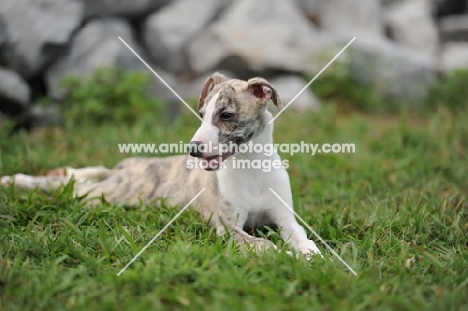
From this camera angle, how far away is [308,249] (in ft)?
12.2

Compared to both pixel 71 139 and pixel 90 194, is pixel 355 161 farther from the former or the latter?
pixel 71 139

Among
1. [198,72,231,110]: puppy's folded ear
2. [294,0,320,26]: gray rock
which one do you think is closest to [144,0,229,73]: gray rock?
[294,0,320,26]: gray rock

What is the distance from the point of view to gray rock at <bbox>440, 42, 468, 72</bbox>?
1093 cm

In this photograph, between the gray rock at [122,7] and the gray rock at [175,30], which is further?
the gray rock at [175,30]

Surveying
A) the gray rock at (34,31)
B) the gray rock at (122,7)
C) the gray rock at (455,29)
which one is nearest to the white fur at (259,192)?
the gray rock at (34,31)

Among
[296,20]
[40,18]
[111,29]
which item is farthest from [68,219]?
[296,20]

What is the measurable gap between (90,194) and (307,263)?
7.66 ft

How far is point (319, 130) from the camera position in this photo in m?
7.68

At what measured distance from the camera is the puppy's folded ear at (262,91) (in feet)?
12.7

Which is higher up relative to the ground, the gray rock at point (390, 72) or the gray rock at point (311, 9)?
the gray rock at point (311, 9)

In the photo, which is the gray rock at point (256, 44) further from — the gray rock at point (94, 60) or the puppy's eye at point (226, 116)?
the puppy's eye at point (226, 116)

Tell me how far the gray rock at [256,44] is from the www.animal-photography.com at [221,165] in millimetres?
29

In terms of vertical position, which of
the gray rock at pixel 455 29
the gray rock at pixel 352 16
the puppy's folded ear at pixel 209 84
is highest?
the puppy's folded ear at pixel 209 84

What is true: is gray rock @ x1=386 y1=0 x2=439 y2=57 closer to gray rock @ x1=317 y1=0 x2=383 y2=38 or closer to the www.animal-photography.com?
gray rock @ x1=317 y1=0 x2=383 y2=38
